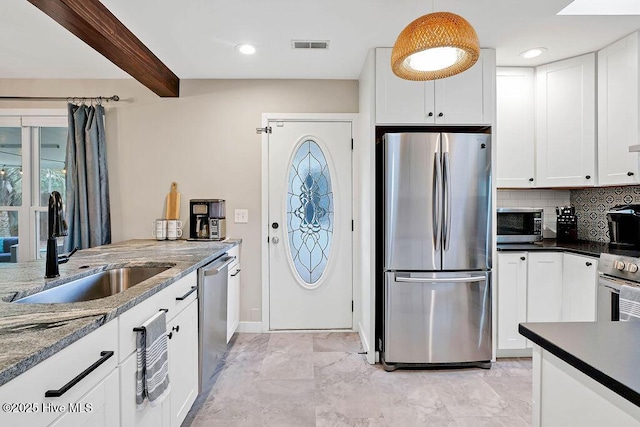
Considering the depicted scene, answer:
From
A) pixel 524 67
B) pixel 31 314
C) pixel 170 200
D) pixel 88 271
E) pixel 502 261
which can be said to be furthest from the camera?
pixel 170 200

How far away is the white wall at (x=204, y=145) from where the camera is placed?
316 centimetres

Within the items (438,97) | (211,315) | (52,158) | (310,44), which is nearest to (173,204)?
(52,158)

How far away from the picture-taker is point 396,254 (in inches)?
96.0

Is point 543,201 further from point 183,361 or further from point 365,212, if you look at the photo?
point 183,361

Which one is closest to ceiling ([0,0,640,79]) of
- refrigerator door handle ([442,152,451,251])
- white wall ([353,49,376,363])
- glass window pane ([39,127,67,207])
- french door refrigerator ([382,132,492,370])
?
white wall ([353,49,376,363])

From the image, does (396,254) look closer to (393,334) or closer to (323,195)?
(393,334)

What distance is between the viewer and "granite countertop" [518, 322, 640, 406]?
627 millimetres

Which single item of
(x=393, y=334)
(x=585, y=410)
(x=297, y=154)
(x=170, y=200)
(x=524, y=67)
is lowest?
(x=393, y=334)

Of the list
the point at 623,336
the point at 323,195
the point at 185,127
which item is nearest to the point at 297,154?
the point at 323,195

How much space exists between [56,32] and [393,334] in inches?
132

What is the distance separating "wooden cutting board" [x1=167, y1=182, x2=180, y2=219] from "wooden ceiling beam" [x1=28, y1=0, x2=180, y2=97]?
94cm

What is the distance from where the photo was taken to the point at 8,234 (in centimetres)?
315

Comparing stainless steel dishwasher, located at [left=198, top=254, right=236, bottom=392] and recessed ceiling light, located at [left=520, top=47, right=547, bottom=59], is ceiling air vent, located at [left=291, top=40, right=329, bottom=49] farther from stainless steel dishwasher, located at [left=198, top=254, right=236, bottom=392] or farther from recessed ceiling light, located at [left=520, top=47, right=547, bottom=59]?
stainless steel dishwasher, located at [left=198, top=254, right=236, bottom=392]

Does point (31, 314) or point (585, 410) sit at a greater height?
point (31, 314)
